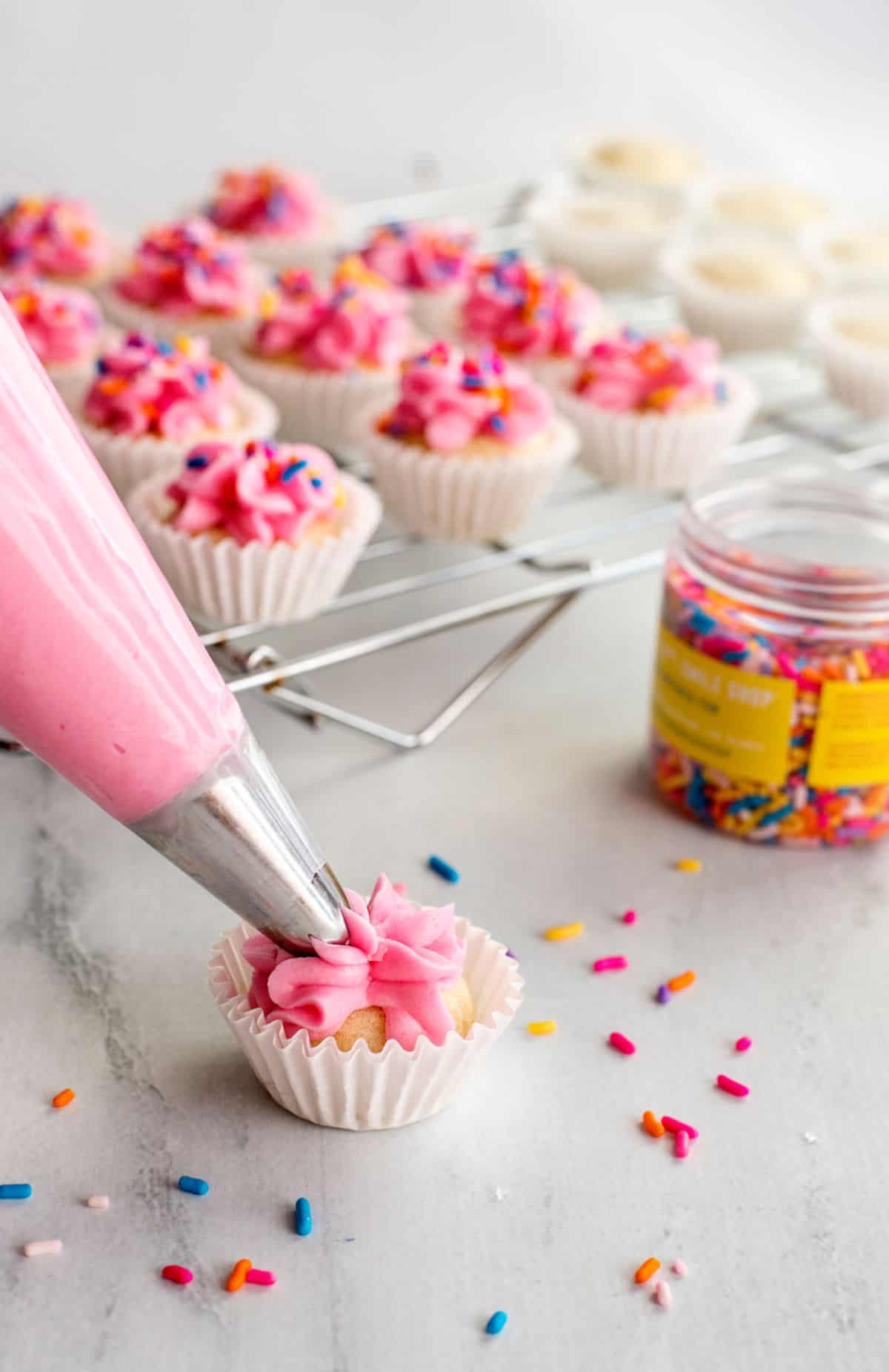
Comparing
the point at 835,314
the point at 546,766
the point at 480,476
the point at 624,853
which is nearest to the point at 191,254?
the point at 480,476

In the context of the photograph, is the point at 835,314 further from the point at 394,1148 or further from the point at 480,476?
the point at 394,1148

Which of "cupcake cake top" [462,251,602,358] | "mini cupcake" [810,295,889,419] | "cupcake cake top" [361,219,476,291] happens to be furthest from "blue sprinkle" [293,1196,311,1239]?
"cupcake cake top" [361,219,476,291]

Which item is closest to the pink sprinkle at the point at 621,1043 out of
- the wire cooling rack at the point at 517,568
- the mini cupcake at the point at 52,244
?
the wire cooling rack at the point at 517,568

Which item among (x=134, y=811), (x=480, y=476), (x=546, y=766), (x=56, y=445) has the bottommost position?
(x=546, y=766)

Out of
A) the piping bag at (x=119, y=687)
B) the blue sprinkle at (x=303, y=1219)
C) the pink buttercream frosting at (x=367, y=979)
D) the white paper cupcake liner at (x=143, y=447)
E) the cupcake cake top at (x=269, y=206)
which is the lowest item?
the blue sprinkle at (x=303, y=1219)

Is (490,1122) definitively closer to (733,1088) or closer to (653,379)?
(733,1088)

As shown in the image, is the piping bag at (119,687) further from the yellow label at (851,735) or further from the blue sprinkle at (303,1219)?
the yellow label at (851,735)

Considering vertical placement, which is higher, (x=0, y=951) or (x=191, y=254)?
(x=191, y=254)
